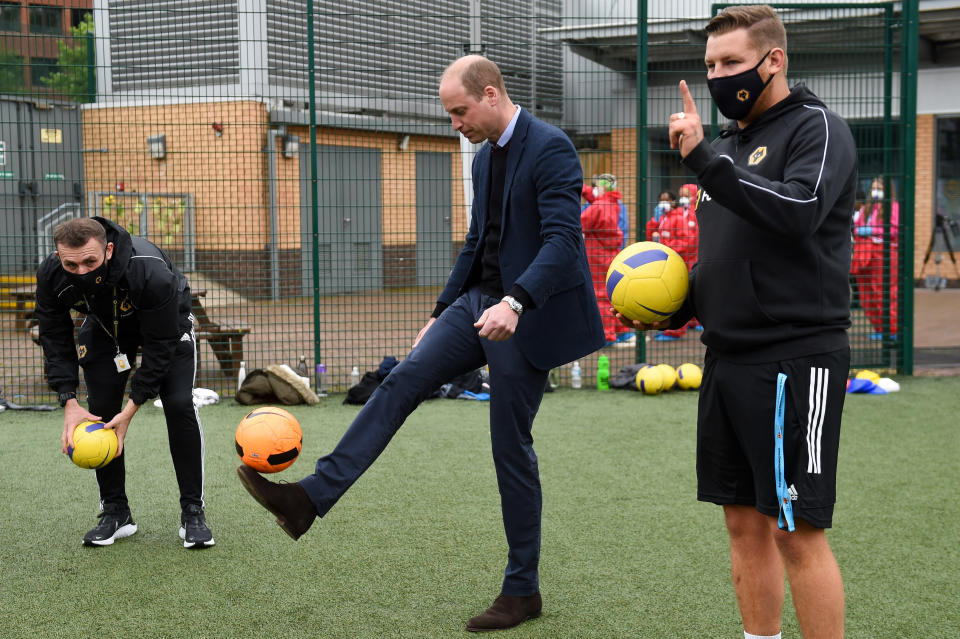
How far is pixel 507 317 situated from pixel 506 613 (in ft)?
4.06

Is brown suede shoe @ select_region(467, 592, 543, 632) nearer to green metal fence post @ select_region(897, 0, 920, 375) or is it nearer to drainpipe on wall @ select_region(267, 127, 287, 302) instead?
drainpipe on wall @ select_region(267, 127, 287, 302)

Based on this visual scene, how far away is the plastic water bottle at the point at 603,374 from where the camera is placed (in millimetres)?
9023

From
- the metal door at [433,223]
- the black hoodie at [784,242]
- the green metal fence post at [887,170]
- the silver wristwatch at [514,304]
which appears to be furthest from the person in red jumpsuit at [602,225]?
the black hoodie at [784,242]

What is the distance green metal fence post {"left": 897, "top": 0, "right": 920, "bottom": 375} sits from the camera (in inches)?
361

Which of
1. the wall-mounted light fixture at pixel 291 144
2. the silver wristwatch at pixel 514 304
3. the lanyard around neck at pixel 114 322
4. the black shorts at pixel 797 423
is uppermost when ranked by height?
the wall-mounted light fixture at pixel 291 144

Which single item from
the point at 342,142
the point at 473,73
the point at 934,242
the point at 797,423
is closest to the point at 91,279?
the point at 473,73

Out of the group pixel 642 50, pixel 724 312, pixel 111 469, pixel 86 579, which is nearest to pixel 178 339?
pixel 111 469

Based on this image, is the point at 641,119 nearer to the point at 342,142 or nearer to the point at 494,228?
the point at 342,142

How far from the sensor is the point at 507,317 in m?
3.11

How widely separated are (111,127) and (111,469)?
497cm

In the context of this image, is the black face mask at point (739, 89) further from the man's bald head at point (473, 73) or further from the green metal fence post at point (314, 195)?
the green metal fence post at point (314, 195)

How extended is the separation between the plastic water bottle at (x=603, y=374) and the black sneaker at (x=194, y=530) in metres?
5.10

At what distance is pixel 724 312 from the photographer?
2.77m

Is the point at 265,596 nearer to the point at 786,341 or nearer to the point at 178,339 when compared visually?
the point at 178,339
